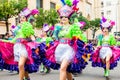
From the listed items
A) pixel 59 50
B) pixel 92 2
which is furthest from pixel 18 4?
pixel 92 2

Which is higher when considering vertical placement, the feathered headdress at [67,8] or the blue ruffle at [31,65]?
the feathered headdress at [67,8]

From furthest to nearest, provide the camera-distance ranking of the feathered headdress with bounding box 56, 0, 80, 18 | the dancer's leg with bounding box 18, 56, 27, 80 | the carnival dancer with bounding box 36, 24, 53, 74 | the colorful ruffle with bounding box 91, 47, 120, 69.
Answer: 1. the carnival dancer with bounding box 36, 24, 53, 74
2. the colorful ruffle with bounding box 91, 47, 120, 69
3. the dancer's leg with bounding box 18, 56, 27, 80
4. the feathered headdress with bounding box 56, 0, 80, 18

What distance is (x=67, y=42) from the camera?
27.1ft

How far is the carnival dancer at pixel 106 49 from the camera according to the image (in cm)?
1160

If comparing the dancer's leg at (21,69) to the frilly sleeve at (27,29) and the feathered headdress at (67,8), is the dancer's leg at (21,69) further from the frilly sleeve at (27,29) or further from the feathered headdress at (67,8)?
the feathered headdress at (67,8)

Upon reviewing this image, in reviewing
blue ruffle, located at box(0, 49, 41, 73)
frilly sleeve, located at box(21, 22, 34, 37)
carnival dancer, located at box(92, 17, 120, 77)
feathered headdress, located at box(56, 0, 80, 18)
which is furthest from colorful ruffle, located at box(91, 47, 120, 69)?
feathered headdress, located at box(56, 0, 80, 18)

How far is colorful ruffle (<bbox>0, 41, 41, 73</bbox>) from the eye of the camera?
9352 mm

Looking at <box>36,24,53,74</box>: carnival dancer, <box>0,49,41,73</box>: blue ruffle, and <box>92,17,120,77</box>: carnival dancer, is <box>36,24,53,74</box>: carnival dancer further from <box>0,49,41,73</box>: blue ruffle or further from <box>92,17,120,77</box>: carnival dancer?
<box>0,49,41,73</box>: blue ruffle

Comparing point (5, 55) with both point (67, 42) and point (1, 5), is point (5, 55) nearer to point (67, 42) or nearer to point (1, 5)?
point (67, 42)

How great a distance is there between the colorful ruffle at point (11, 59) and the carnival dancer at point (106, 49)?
2.64 m

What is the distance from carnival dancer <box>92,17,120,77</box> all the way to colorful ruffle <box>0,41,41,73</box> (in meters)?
2.64

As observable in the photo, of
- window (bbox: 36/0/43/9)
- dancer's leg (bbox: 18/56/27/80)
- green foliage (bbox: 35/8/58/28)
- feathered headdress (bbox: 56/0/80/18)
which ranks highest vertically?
window (bbox: 36/0/43/9)

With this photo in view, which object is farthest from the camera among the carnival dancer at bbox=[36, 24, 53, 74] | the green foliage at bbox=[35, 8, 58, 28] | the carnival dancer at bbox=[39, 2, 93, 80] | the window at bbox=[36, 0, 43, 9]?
the window at bbox=[36, 0, 43, 9]

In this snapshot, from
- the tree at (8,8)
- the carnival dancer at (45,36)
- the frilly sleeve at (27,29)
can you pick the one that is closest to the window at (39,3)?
the tree at (8,8)
